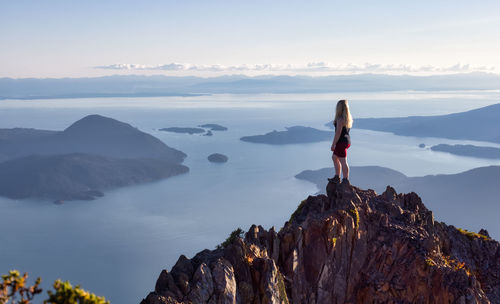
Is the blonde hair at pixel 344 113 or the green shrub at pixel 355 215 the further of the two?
the blonde hair at pixel 344 113

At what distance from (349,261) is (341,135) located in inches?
220

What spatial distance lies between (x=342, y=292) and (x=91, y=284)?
157 metres

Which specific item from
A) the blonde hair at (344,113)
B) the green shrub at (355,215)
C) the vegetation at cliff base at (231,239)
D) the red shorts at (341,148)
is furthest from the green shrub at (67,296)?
the red shorts at (341,148)

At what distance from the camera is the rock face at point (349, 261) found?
14.9 m

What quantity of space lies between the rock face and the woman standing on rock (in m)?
1.07

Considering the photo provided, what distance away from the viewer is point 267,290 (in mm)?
14414

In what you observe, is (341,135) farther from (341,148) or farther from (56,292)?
(56,292)

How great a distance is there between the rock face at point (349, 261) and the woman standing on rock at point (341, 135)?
107 cm

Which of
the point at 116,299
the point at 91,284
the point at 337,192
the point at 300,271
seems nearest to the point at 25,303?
the point at 300,271

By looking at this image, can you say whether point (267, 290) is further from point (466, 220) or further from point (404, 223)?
point (466, 220)

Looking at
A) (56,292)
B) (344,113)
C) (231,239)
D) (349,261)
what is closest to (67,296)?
(56,292)

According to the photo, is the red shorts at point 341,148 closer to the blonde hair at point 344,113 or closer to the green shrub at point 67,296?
the blonde hair at point 344,113

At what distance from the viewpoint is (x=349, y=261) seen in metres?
17.9

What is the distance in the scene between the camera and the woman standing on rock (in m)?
19.1
